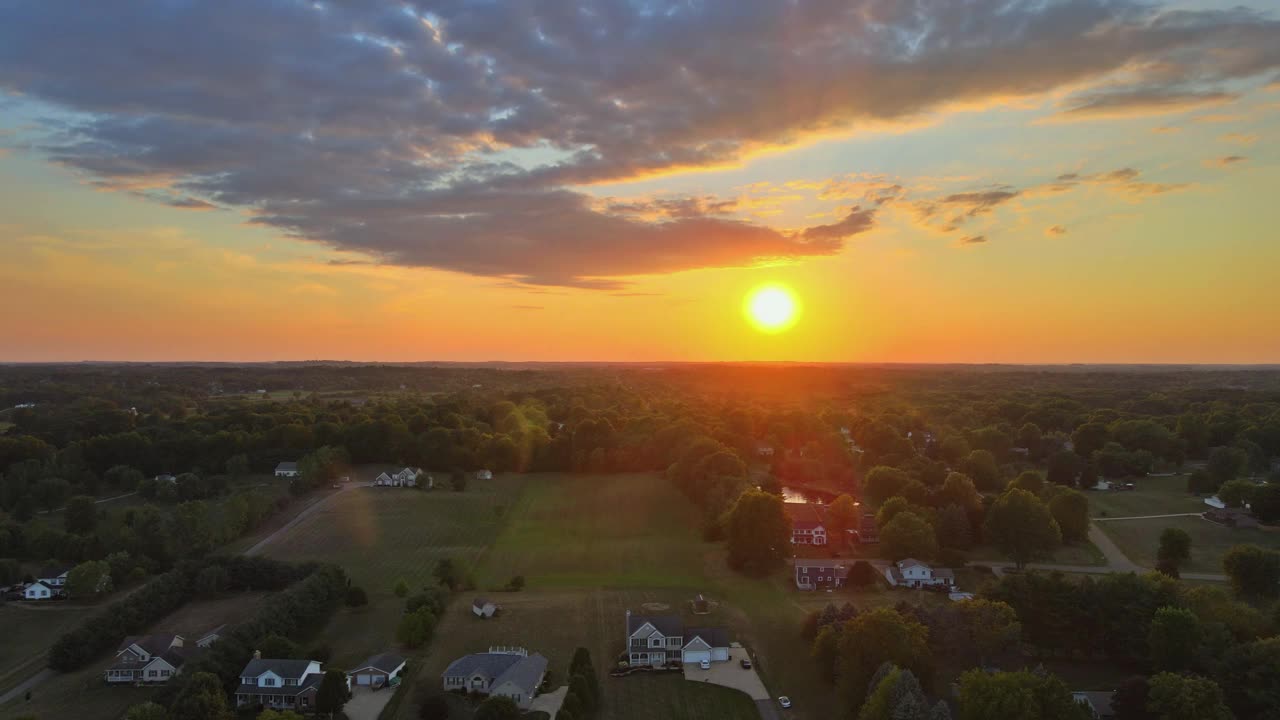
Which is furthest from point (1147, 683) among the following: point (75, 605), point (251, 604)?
point (75, 605)

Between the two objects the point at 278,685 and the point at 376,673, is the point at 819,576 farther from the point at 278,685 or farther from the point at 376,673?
the point at 278,685

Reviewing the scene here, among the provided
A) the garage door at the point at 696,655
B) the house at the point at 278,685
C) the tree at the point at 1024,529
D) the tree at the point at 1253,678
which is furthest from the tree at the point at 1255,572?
the house at the point at 278,685

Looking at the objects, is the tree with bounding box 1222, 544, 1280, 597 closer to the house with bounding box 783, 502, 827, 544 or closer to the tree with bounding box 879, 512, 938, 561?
the tree with bounding box 879, 512, 938, 561

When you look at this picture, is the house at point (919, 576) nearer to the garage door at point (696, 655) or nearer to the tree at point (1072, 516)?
the tree at point (1072, 516)

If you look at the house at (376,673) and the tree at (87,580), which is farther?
the tree at (87,580)

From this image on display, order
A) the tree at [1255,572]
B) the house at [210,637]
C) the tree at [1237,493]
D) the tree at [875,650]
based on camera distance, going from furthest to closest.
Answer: the tree at [1237,493]
the tree at [1255,572]
the house at [210,637]
the tree at [875,650]

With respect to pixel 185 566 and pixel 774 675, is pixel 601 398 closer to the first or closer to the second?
pixel 185 566

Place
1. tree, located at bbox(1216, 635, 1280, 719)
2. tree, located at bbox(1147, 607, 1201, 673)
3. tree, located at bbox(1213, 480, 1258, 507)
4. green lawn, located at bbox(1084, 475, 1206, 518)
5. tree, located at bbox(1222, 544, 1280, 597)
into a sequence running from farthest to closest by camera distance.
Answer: green lawn, located at bbox(1084, 475, 1206, 518) → tree, located at bbox(1213, 480, 1258, 507) → tree, located at bbox(1222, 544, 1280, 597) → tree, located at bbox(1147, 607, 1201, 673) → tree, located at bbox(1216, 635, 1280, 719)

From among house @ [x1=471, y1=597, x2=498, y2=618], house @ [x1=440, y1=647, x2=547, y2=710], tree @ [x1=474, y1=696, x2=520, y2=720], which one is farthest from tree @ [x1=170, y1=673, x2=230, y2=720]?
house @ [x1=471, y1=597, x2=498, y2=618]
